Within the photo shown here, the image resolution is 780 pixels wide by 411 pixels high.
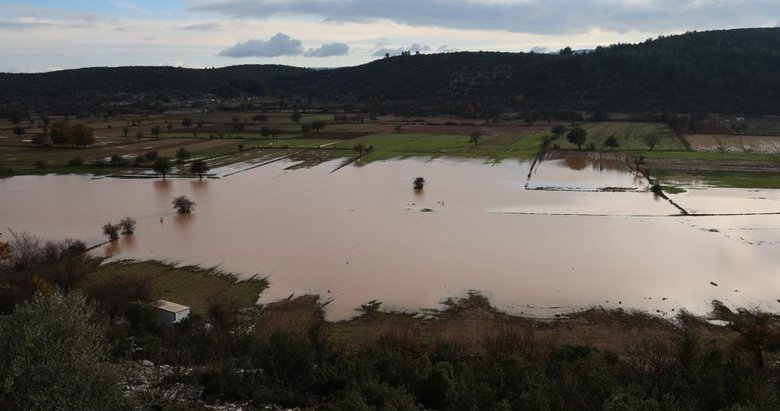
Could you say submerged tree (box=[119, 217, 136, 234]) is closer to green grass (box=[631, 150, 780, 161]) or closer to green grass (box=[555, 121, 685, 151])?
green grass (box=[631, 150, 780, 161])

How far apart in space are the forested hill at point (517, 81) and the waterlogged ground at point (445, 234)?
66251mm

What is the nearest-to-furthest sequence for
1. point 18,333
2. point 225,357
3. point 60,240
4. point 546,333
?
point 18,333 < point 225,357 < point 546,333 < point 60,240

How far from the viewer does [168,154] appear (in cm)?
6762

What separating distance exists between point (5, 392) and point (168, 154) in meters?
58.8

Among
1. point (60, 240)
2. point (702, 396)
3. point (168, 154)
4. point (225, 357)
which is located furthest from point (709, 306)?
point (168, 154)

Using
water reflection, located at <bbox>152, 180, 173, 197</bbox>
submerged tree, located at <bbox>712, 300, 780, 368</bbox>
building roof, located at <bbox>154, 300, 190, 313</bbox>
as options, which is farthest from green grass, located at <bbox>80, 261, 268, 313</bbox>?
water reflection, located at <bbox>152, 180, 173, 197</bbox>

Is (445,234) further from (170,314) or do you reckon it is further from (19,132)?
Result: (19,132)

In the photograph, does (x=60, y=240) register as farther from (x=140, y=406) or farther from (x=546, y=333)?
(x=546, y=333)

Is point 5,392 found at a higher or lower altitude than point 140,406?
higher

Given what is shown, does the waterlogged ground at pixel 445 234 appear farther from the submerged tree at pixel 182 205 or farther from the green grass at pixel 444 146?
the green grass at pixel 444 146

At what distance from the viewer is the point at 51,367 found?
12305mm

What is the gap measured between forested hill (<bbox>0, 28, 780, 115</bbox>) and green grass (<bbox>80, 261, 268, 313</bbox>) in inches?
3475

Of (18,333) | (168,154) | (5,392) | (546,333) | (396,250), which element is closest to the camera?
(5,392)

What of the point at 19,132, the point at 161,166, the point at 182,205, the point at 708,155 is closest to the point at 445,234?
the point at 182,205
